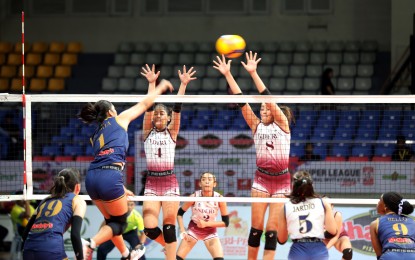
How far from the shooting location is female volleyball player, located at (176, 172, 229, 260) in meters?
13.7

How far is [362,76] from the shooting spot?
24.0m

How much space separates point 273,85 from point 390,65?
3384 mm

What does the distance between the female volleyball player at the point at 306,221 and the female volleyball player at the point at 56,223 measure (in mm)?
2337

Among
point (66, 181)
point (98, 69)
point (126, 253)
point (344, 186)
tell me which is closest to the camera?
point (66, 181)

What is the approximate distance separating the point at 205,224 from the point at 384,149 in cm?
731

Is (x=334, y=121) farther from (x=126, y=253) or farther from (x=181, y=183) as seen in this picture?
(x=126, y=253)

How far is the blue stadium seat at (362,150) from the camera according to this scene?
1986cm

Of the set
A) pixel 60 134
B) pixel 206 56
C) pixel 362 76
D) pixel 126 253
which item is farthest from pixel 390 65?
pixel 126 253

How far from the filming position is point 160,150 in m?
12.4

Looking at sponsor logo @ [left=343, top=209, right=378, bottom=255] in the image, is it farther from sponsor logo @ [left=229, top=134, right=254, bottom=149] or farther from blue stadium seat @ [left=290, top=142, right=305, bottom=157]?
blue stadium seat @ [left=290, top=142, right=305, bottom=157]

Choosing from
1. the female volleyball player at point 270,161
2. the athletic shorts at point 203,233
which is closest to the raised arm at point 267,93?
the female volleyball player at point 270,161

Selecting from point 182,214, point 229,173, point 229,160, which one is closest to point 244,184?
point 229,173

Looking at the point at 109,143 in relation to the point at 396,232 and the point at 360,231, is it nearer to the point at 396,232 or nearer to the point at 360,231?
the point at 396,232

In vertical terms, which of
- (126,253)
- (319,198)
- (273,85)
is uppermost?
(273,85)
